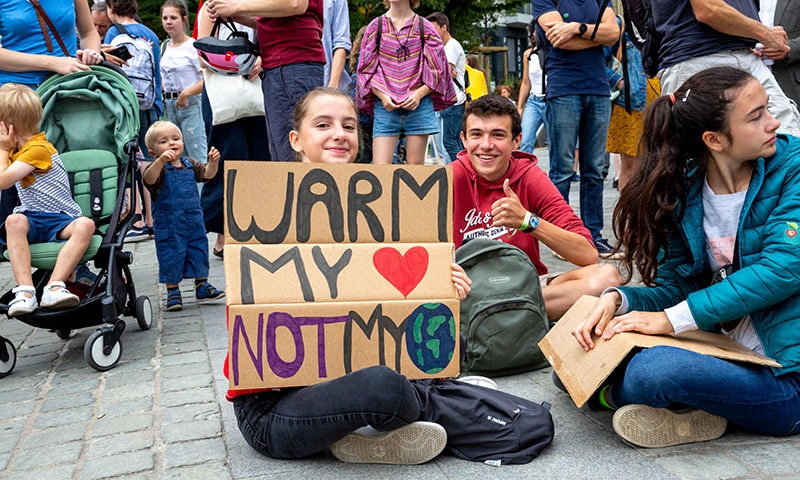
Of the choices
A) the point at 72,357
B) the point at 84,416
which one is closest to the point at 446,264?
the point at 84,416

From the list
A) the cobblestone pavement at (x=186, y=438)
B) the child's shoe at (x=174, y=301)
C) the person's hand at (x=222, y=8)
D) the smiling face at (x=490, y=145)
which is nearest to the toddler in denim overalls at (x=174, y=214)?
the child's shoe at (x=174, y=301)

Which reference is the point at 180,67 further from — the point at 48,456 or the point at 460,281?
the point at 460,281

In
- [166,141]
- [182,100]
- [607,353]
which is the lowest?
[607,353]

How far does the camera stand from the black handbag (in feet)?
15.4

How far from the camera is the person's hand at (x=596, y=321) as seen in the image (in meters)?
2.73

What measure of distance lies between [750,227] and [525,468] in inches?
43.1

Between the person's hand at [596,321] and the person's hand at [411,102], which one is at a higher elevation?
the person's hand at [411,102]

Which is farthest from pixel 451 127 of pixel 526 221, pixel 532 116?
pixel 526 221

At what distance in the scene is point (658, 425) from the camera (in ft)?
8.42

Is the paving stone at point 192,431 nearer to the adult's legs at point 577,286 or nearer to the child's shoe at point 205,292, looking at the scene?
the adult's legs at point 577,286

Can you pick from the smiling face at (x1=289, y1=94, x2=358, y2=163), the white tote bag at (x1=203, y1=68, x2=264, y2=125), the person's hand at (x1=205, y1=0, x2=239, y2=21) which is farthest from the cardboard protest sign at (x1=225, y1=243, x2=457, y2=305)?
the white tote bag at (x1=203, y1=68, x2=264, y2=125)

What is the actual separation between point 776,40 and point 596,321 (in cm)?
191

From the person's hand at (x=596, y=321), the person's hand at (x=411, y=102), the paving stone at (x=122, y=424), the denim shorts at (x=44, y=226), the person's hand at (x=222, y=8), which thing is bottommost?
the paving stone at (x=122, y=424)

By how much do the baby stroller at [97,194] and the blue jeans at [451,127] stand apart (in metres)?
5.16
